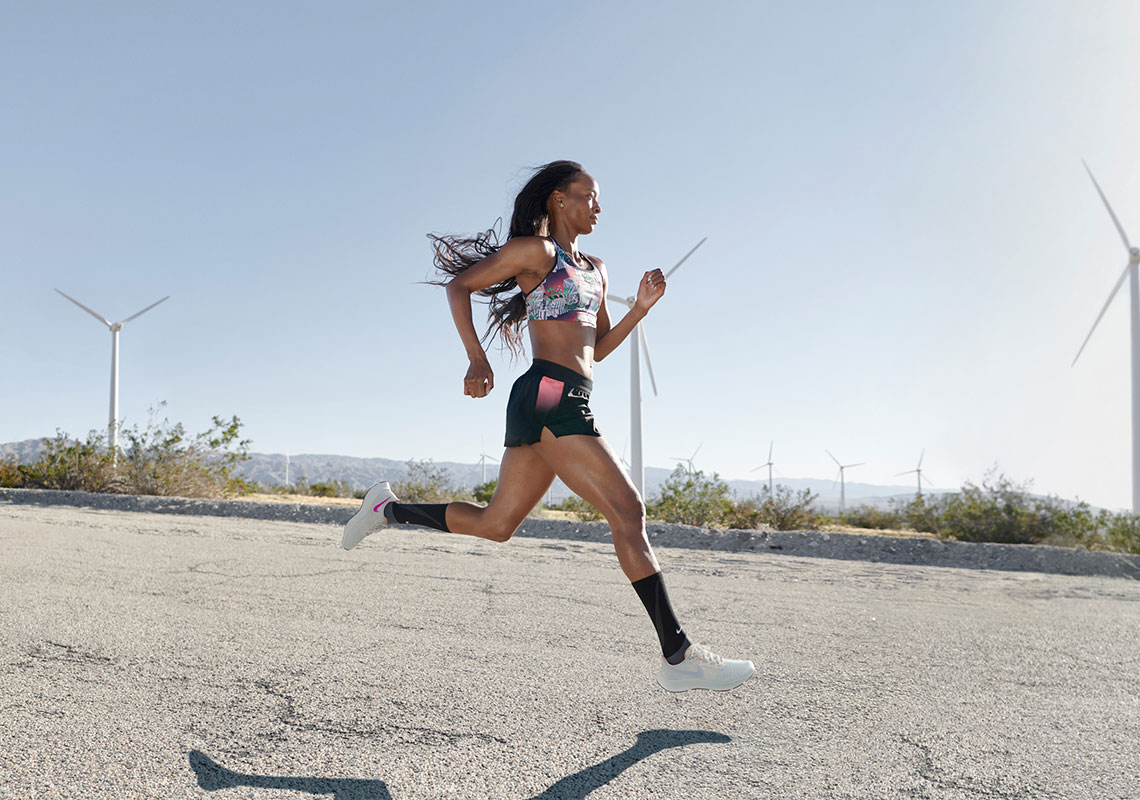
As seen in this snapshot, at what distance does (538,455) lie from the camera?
118 inches

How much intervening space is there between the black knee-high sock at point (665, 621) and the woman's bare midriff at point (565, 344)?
820mm

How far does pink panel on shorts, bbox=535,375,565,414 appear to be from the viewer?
2.86 meters

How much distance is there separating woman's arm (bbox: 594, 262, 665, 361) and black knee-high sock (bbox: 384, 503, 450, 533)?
98cm

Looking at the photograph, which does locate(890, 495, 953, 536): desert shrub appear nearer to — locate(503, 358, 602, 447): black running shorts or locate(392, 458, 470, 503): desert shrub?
locate(392, 458, 470, 503): desert shrub

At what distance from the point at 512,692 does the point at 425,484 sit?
1391 centimetres

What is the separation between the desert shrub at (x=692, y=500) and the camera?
44.5ft

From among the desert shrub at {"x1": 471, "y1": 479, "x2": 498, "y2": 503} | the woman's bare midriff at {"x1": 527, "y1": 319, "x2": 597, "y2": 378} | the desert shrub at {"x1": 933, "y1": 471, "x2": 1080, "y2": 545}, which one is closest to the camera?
the woman's bare midriff at {"x1": 527, "y1": 319, "x2": 597, "y2": 378}

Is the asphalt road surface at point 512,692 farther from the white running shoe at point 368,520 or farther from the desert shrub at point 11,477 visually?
the desert shrub at point 11,477

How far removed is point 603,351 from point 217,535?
21.2 feet

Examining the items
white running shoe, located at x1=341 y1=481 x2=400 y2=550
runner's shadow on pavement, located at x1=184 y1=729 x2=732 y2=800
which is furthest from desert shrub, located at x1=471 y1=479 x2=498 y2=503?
runner's shadow on pavement, located at x1=184 y1=729 x2=732 y2=800

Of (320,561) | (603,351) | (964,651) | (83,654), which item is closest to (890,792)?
(603,351)

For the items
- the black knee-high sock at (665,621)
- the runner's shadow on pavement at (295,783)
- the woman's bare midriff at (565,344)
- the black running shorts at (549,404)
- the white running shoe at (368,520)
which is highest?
the woman's bare midriff at (565,344)

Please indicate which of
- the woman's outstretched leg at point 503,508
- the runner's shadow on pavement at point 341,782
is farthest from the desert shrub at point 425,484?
the runner's shadow on pavement at point 341,782

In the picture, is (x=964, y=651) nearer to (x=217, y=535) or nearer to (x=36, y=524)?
(x=217, y=535)
